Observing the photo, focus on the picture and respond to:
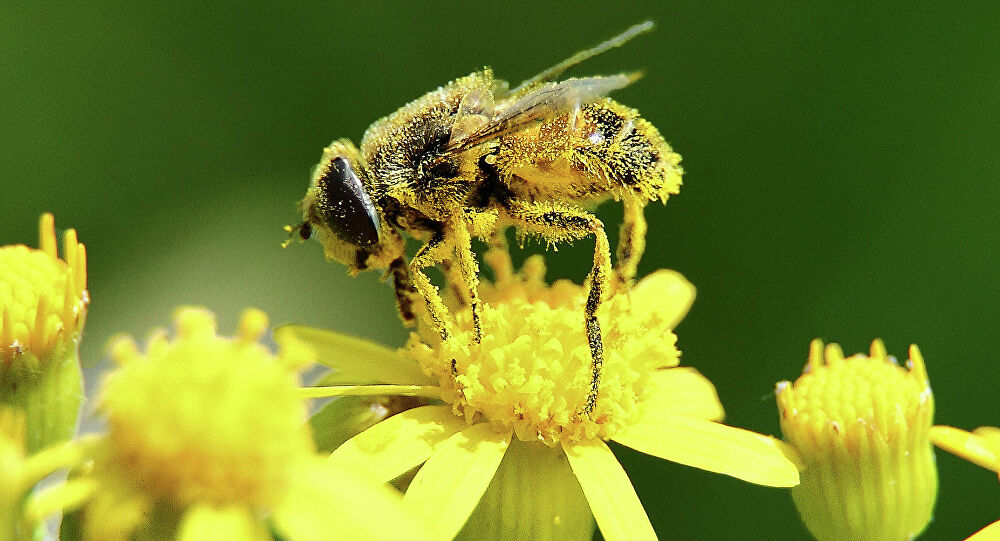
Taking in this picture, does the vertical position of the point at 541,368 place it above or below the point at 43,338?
below

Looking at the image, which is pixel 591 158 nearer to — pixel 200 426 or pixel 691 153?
pixel 200 426

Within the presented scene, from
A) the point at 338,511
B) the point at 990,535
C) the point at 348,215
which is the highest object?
the point at 348,215

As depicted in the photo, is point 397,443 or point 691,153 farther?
point 691,153

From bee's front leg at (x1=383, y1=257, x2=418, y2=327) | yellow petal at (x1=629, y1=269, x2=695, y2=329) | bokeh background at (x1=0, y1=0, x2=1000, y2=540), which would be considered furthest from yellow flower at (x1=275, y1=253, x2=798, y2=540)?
bokeh background at (x1=0, y1=0, x2=1000, y2=540)

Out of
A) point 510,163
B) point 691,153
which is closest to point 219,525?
point 510,163

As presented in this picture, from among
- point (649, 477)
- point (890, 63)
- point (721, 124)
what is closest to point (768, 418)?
point (649, 477)

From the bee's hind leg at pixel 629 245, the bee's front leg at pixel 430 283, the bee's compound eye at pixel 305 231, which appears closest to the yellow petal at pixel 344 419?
the bee's front leg at pixel 430 283

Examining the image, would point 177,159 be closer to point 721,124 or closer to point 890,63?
point 721,124

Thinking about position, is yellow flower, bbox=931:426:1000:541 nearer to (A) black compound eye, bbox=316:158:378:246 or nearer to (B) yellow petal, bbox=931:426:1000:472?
(B) yellow petal, bbox=931:426:1000:472

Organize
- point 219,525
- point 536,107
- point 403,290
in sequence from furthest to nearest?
point 403,290 → point 536,107 → point 219,525
